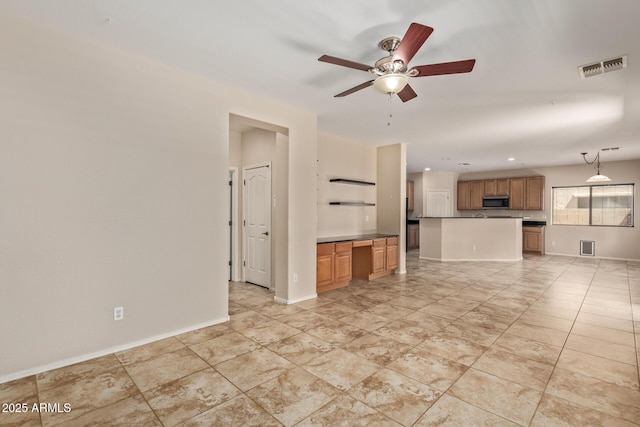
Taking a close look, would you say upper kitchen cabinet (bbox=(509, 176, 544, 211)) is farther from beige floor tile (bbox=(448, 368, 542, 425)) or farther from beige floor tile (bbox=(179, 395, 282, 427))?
beige floor tile (bbox=(179, 395, 282, 427))

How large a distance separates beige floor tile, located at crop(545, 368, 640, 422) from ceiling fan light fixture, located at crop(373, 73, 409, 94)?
2.61 metres

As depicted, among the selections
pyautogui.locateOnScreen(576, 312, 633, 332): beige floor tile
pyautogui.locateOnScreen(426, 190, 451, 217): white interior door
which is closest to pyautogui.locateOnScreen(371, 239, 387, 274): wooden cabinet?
pyautogui.locateOnScreen(576, 312, 633, 332): beige floor tile

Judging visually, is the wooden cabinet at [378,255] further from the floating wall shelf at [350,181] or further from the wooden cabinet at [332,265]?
the floating wall shelf at [350,181]

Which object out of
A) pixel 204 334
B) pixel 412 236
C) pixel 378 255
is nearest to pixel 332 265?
pixel 378 255

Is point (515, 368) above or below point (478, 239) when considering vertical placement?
below

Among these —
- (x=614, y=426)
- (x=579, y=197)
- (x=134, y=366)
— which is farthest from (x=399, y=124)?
(x=579, y=197)

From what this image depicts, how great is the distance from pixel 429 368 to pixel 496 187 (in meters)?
9.48

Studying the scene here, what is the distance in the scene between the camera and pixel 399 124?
17.0 ft

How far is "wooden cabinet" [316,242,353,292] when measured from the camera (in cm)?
497

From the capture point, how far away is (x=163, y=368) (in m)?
2.60

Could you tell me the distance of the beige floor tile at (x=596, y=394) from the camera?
2111 mm

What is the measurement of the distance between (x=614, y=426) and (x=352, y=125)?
4535 millimetres

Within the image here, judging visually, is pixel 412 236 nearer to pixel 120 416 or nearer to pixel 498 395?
pixel 498 395

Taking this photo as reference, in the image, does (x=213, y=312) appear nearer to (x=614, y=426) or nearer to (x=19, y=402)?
(x=19, y=402)
